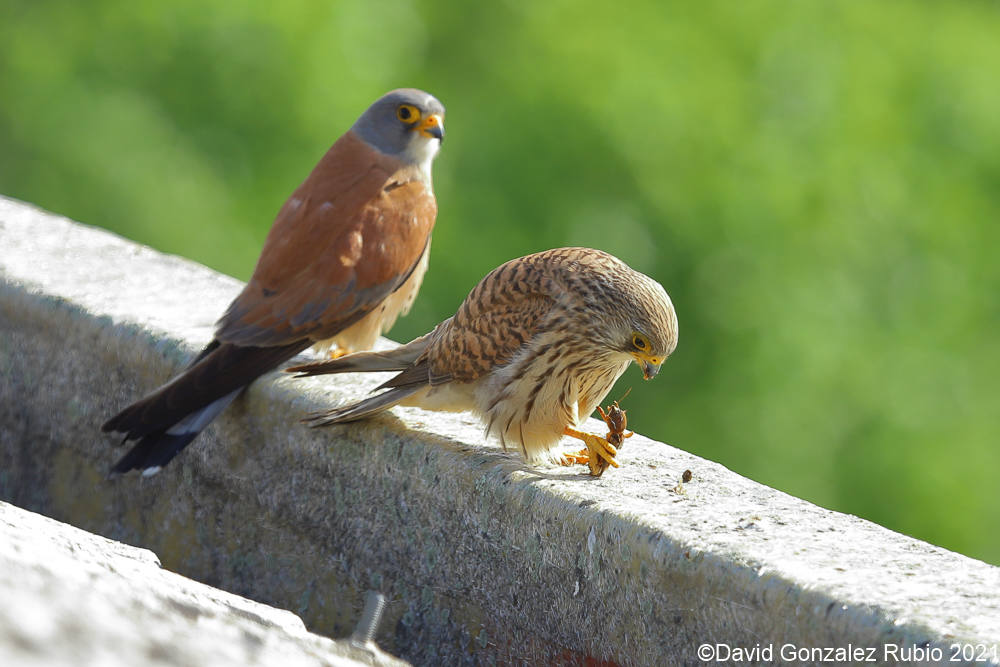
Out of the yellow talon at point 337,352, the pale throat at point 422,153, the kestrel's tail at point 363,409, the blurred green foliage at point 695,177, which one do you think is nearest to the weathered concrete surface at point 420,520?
the kestrel's tail at point 363,409

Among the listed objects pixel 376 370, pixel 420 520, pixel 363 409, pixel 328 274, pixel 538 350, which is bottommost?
pixel 420 520

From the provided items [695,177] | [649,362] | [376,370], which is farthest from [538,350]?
[695,177]

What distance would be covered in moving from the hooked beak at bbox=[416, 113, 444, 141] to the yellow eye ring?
2cm

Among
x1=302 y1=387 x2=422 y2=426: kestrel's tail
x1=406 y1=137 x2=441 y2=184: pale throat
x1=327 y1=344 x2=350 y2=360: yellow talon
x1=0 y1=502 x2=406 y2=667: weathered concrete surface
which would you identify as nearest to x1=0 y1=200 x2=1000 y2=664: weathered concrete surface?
x1=302 y1=387 x2=422 y2=426: kestrel's tail

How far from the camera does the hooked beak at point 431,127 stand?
11.2ft

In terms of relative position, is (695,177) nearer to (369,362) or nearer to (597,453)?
(369,362)

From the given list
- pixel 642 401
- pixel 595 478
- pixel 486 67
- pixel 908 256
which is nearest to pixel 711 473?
pixel 595 478

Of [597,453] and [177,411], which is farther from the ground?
[597,453]

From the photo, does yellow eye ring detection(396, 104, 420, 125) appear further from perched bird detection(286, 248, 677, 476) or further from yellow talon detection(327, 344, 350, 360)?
perched bird detection(286, 248, 677, 476)

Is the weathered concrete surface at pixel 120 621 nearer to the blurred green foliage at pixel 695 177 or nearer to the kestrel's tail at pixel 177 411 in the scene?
the kestrel's tail at pixel 177 411

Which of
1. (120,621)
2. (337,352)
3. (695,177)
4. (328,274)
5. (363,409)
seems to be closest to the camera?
(120,621)

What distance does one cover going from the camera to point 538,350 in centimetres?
230

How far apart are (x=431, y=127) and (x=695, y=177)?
297 cm

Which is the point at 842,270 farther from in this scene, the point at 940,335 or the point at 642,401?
the point at 642,401
